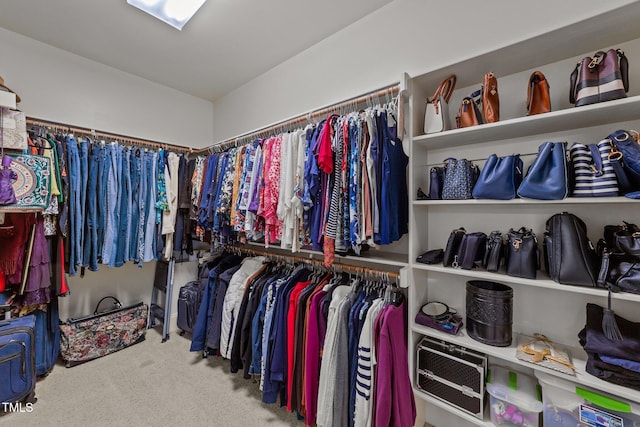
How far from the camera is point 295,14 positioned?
6.06 ft

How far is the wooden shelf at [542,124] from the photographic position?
3.21 ft

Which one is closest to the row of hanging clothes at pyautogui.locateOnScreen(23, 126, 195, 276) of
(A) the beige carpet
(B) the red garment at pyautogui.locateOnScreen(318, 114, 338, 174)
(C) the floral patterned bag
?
(C) the floral patterned bag

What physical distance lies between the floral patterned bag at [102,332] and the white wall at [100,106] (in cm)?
21

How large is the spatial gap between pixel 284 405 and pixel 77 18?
3.17 m

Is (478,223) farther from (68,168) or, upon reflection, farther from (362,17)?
(68,168)

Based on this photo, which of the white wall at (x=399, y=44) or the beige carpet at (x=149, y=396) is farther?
the beige carpet at (x=149, y=396)

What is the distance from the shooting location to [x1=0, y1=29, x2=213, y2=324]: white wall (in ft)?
6.92

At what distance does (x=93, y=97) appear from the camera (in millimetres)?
2447

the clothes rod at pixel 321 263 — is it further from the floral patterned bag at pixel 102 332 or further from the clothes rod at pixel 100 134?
the clothes rod at pixel 100 134

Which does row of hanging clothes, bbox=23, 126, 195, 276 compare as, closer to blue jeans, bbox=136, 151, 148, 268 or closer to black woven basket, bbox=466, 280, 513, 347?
blue jeans, bbox=136, 151, 148, 268

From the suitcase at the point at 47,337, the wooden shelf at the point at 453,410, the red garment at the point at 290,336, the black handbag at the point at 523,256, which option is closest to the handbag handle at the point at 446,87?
the black handbag at the point at 523,256

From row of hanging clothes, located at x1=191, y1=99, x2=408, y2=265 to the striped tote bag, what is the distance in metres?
0.70

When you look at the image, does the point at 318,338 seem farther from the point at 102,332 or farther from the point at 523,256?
the point at 102,332

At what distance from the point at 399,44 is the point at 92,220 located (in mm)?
2803
